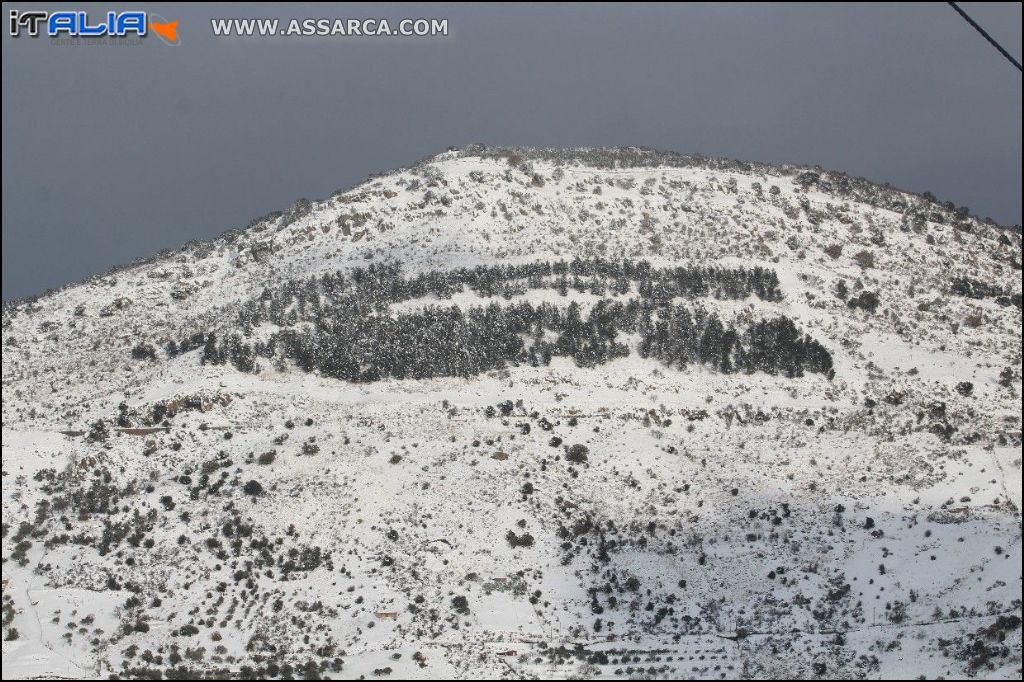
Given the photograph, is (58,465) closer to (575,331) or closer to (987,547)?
(575,331)

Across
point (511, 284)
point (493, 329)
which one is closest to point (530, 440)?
point (493, 329)

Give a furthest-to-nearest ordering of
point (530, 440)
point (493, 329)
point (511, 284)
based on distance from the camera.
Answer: point (511, 284) < point (493, 329) < point (530, 440)

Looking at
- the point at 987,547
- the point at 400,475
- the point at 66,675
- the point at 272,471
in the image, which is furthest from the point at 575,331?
the point at 66,675

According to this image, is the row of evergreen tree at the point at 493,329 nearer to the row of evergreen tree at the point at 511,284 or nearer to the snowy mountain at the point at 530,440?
the row of evergreen tree at the point at 511,284

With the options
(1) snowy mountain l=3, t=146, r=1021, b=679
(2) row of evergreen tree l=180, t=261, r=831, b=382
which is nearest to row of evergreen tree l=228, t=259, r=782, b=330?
(2) row of evergreen tree l=180, t=261, r=831, b=382

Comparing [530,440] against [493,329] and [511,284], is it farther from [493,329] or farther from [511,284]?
[511,284]

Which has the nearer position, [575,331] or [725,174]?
[575,331]
